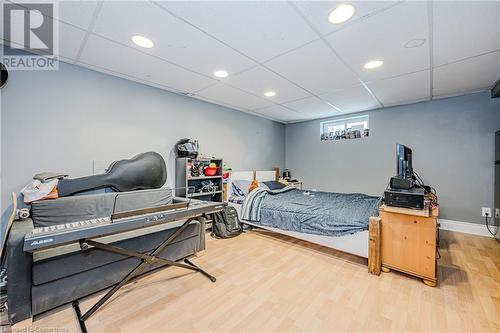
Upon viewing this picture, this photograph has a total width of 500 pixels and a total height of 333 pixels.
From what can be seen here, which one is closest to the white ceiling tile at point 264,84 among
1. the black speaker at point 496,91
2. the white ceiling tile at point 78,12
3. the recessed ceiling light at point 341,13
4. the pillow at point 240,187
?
the recessed ceiling light at point 341,13

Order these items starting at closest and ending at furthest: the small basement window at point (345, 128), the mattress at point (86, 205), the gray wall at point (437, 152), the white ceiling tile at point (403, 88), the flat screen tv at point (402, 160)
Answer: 1. the mattress at point (86, 205)
2. the flat screen tv at point (402, 160)
3. the white ceiling tile at point (403, 88)
4. the gray wall at point (437, 152)
5. the small basement window at point (345, 128)

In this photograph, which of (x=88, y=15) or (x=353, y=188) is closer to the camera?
(x=88, y=15)

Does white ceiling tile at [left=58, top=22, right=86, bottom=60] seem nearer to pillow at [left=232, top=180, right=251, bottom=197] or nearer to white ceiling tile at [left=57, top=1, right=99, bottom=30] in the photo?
white ceiling tile at [left=57, top=1, right=99, bottom=30]

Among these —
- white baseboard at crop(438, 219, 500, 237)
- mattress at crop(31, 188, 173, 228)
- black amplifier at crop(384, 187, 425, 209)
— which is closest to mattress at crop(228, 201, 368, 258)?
black amplifier at crop(384, 187, 425, 209)

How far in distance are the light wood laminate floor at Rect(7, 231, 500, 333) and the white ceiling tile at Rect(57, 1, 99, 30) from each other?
7.89 feet

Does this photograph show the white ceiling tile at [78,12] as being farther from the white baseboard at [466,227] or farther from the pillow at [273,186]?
the white baseboard at [466,227]

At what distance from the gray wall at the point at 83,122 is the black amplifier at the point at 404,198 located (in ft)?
9.71

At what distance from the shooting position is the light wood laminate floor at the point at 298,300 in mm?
1518

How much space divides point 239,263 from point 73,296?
1560 millimetres

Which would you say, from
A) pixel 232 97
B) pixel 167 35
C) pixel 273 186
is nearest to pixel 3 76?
pixel 167 35

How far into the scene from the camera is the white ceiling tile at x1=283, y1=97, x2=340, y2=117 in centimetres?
379

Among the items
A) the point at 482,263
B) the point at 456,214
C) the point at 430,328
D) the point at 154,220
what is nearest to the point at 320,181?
the point at 456,214

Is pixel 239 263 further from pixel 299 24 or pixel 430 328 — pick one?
pixel 299 24

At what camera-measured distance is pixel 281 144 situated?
5.80 meters
